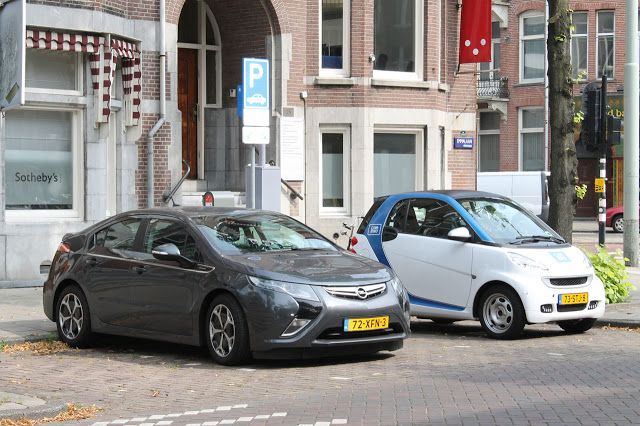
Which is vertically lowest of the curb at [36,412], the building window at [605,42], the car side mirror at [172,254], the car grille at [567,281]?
the curb at [36,412]

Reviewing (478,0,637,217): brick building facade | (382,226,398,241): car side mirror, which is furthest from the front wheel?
(478,0,637,217): brick building facade

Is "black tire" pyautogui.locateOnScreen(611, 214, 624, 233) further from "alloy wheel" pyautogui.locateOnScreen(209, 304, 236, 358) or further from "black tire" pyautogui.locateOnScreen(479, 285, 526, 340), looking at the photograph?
"alloy wheel" pyautogui.locateOnScreen(209, 304, 236, 358)

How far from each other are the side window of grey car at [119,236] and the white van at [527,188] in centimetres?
2283

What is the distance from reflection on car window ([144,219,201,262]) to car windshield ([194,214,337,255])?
0.56 feet

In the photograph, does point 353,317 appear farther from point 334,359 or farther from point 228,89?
point 228,89

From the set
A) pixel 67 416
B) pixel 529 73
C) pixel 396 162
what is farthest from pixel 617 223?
pixel 67 416

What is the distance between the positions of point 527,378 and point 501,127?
4175 cm

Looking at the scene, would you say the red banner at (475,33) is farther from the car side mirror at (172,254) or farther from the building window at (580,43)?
the building window at (580,43)

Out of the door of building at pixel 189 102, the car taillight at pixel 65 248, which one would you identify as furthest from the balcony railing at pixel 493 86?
the car taillight at pixel 65 248

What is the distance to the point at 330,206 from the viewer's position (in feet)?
78.6

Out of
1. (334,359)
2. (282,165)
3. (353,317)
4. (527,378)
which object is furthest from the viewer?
(282,165)

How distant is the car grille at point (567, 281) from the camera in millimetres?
12656

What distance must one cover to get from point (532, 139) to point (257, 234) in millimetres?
39739

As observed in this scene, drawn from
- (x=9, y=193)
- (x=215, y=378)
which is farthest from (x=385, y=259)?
(x=9, y=193)
